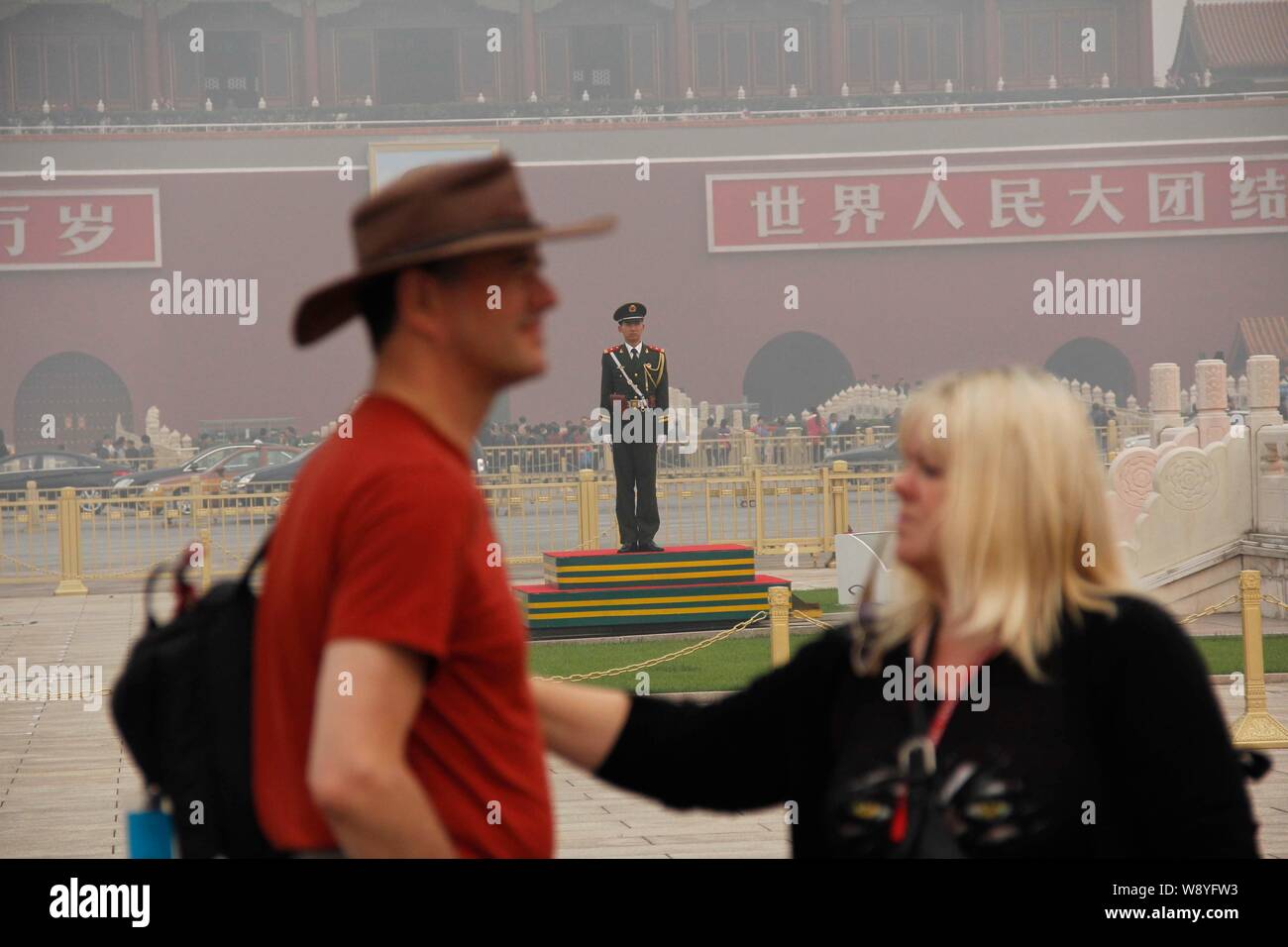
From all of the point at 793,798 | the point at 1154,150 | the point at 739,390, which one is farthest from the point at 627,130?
the point at 793,798

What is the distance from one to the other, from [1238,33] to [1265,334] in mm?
6104

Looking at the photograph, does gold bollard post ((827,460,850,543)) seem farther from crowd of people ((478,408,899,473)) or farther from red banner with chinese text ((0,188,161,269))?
red banner with chinese text ((0,188,161,269))

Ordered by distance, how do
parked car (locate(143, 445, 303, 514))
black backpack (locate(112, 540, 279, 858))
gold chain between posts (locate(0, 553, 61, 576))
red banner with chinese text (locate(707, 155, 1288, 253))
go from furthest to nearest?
1. red banner with chinese text (locate(707, 155, 1288, 253))
2. parked car (locate(143, 445, 303, 514))
3. gold chain between posts (locate(0, 553, 61, 576))
4. black backpack (locate(112, 540, 279, 858))

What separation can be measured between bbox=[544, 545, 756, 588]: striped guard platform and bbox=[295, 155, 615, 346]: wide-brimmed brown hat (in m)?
7.49

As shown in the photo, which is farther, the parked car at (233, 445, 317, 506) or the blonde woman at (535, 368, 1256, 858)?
the parked car at (233, 445, 317, 506)

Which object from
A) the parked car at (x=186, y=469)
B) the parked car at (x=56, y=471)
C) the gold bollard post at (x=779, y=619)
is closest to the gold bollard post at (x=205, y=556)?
the gold bollard post at (x=779, y=619)

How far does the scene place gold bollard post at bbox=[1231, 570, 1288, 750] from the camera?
544 centimetres

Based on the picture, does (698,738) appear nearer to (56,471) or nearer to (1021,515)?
(1021,515)

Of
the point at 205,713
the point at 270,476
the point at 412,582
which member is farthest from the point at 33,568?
the point at 412,582

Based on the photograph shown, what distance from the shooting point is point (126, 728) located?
1.39 meters

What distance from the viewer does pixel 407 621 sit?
125 cm

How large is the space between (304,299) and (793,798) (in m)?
0.66

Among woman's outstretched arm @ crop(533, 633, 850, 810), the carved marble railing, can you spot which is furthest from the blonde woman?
the carved marble railing
